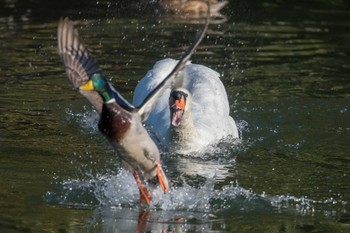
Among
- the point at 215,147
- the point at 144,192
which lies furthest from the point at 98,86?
the point at 215,147

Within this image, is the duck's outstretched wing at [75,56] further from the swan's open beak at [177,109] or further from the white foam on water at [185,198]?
the swan's open beak at [177,109]

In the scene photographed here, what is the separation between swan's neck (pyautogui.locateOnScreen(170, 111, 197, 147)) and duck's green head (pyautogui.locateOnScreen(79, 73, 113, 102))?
300 cm

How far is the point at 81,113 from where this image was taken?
39.1 ft

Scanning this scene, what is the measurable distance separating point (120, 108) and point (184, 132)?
9.53ft

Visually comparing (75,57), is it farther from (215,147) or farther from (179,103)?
(215,147)

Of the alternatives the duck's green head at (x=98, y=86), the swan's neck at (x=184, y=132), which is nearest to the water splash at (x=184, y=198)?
the duck's green head at (x=98, y=86)

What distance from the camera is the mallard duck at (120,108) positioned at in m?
7.76

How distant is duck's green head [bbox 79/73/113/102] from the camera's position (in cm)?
767

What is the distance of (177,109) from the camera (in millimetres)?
→ 10641

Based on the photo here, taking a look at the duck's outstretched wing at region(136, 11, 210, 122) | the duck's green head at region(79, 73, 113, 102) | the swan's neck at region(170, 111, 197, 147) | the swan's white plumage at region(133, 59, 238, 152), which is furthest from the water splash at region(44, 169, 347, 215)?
the swan's white plumage at region(133, 59, 238, 152)

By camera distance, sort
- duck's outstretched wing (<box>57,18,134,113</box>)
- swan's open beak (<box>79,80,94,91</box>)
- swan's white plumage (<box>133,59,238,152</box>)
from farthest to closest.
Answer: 1. swan's white plumage (<box>133,59,238,152</box>)
2. duck's outstretched wing (<box>57,18,134,113</box>)
3. swan's open beak (<box>79,80,94,91</box>)

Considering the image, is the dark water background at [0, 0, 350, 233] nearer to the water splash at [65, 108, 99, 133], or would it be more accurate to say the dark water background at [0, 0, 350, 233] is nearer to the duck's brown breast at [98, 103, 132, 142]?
the water splash at [65, 108, 99, 133]

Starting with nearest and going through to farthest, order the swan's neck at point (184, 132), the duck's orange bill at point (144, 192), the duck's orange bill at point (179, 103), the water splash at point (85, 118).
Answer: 1. the duck's orange bill at point (144, 192)
2. the duck's orange bill at point (179, 103)
3. the swan's neck at point (184, 132)
4. the water splash at point (85, 118)

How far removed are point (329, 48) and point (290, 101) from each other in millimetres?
3081
